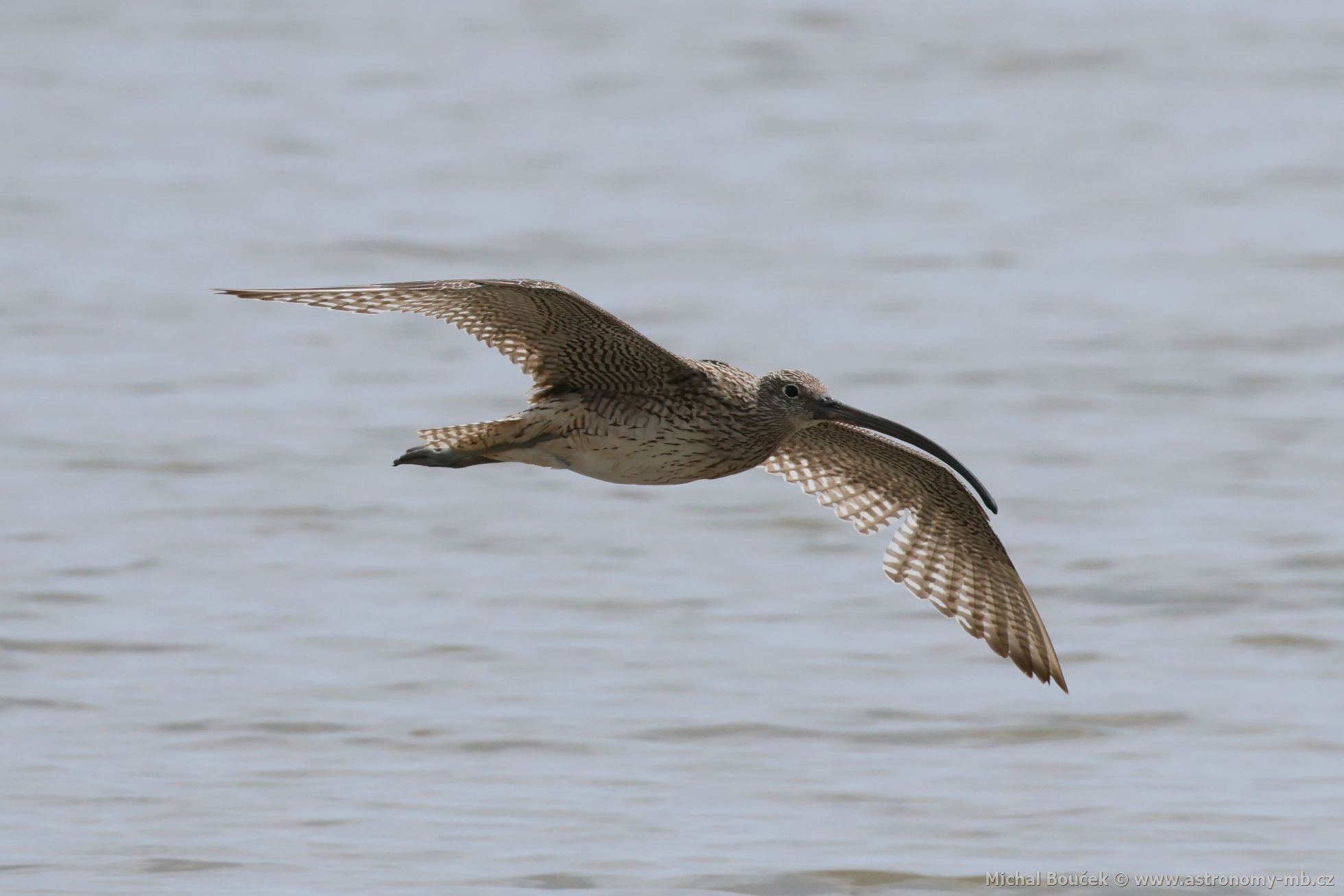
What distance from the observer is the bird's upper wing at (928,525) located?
976cm

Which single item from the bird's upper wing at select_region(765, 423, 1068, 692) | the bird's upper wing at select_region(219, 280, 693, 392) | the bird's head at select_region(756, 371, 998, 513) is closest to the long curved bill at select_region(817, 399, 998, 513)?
the bird's head at select_region(756, 371, 998, 513)

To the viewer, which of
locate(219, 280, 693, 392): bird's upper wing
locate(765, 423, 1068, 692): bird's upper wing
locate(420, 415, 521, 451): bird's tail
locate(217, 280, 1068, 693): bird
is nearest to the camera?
locate(219, 280, 693, 392): bird's upper wing

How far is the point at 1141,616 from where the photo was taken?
12.7 m

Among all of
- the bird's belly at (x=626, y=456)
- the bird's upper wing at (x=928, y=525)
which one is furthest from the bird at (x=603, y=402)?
the bird's upper wing at (x=928, y=525)

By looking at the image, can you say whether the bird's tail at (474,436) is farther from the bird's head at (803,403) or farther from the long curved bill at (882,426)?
the long curved bill at (882,426)

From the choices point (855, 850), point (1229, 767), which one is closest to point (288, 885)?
point (855, 850)

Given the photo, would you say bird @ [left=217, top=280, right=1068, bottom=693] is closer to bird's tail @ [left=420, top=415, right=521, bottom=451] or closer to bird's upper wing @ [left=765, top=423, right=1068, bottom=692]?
bird's tail @ [left=420, top=415, right=521, bottom=451]

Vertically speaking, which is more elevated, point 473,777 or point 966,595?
point 966,595

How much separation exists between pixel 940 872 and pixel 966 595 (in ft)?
3.83

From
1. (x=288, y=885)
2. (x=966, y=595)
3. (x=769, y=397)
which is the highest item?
(x=769, y=397)

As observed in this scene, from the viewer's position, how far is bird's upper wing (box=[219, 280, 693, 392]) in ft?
26.1

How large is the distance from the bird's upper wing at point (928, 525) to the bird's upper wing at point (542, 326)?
51.6 inches

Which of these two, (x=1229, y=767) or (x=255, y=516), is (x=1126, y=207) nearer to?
(x=255, y=516)

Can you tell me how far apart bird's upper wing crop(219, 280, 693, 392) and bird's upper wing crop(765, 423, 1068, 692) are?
1.31 meters
